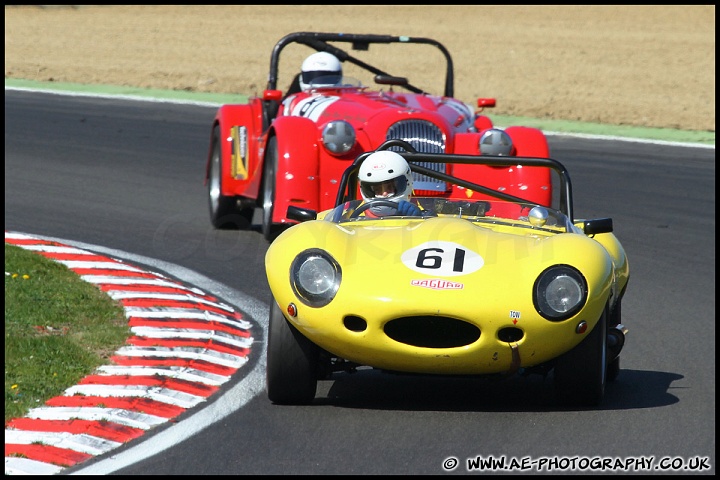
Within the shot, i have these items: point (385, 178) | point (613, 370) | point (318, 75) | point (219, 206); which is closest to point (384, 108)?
point (318, 75)

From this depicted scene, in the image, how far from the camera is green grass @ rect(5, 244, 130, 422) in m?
6.09

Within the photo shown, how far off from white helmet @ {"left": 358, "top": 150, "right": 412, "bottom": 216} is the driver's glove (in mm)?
108

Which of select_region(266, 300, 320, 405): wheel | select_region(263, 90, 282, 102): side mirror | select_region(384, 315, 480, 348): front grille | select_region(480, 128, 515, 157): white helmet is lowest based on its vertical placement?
select_region(266, 300, 320, 405): wheel

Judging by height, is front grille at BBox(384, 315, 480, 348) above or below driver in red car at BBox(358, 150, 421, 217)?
below

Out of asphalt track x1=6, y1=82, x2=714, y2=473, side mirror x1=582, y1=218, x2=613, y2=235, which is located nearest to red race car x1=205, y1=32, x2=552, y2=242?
asphalt track x1=6, y1=82, x2=714, y2=473

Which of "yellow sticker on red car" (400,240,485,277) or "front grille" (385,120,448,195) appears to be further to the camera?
"front grille" (385,120,448,195)

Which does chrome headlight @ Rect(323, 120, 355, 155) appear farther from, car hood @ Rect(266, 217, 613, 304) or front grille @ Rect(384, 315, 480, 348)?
front grille @ Rect(384, 315, 480, 348)

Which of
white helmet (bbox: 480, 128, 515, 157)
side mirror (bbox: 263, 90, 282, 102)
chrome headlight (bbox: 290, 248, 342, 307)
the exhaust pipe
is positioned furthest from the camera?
side mirror (bbox: 263, 90, 282, 102)

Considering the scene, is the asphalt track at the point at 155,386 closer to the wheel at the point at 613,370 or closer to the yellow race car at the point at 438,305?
the yellow race car at the point at 438,305

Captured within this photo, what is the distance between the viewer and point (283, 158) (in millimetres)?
9852

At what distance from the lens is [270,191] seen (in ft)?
32.8

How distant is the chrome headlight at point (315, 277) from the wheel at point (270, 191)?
4173 mm

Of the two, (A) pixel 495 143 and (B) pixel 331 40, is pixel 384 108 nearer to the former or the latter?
(A) pixel 495 143

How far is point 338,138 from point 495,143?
1.26 metres
